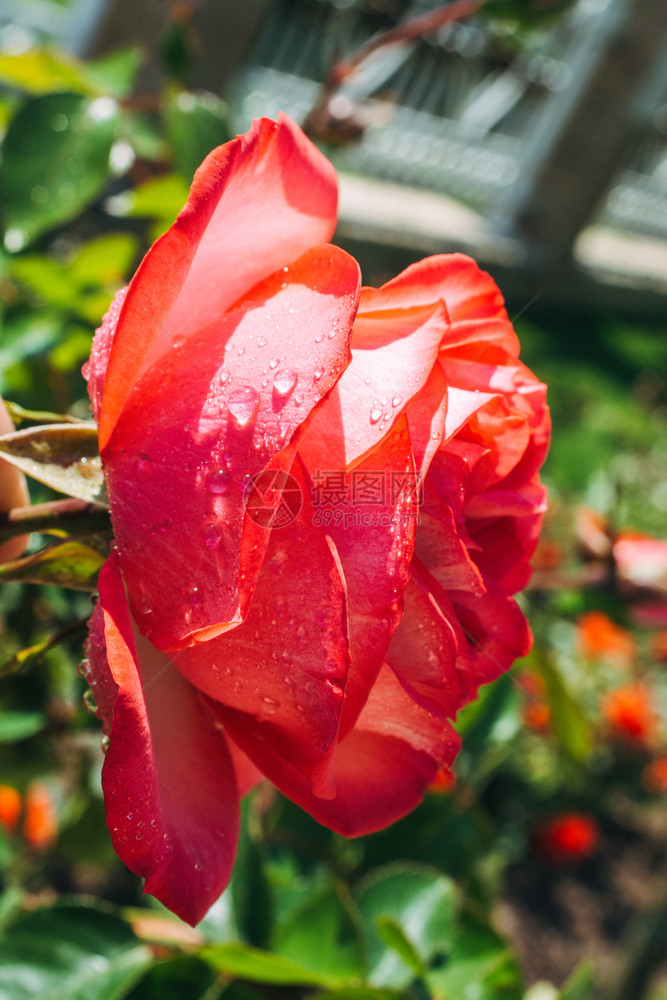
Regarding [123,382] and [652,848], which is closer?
[123,382]

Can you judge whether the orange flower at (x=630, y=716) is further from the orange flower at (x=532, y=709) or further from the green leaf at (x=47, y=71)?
the green leaf at (x=47, y=71)

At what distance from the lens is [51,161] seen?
0.58 metres

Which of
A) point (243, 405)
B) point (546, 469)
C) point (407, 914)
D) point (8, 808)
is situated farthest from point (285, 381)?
point (546, 469)

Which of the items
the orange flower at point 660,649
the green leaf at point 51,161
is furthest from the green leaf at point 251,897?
the orange flower at point 660,649

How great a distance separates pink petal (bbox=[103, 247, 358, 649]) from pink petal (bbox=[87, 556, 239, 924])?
2 cm

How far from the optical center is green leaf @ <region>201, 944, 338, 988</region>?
0.41m

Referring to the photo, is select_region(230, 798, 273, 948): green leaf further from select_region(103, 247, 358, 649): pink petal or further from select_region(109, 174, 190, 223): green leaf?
select_region(109, 174, 190, 223): green leaf

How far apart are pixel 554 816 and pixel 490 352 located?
1862mm

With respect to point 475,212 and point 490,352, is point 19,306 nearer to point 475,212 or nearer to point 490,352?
point 490,352

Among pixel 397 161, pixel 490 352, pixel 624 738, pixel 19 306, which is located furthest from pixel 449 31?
pixel 490 352

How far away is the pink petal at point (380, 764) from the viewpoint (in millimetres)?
312

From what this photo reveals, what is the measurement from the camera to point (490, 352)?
356mm

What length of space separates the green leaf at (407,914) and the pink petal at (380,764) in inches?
9.4

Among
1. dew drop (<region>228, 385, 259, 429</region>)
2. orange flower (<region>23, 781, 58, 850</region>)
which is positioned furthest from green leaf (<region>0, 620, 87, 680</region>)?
orange flower (<region>23, 781, 58, 850</region>)
